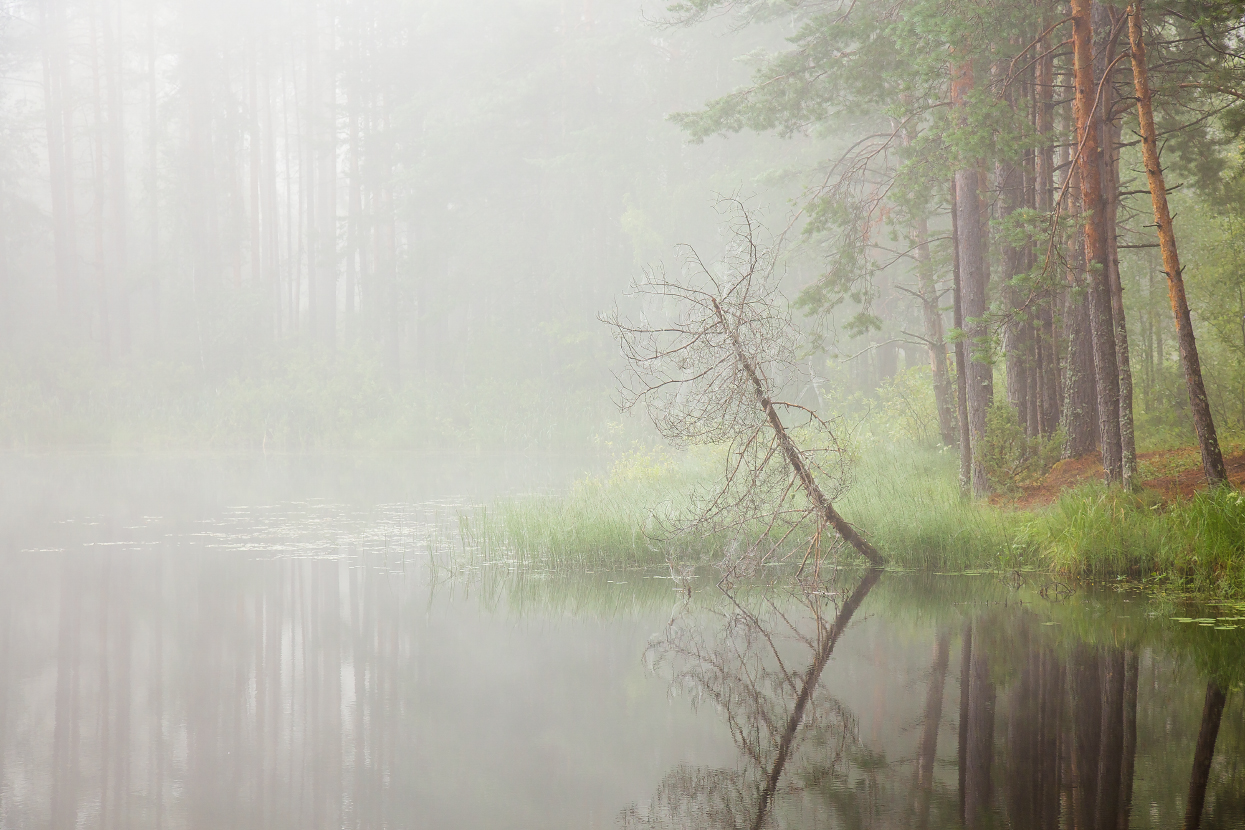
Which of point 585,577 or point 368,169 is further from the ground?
point 368,169

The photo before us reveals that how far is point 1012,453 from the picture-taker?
13492 mm

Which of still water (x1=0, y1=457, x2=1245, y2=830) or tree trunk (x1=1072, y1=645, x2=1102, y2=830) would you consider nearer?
tree trunk (x1=1072, y1=645, x2=1102, y2=830)

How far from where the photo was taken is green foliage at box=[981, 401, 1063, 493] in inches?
522

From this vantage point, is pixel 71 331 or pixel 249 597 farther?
pixel 71 331

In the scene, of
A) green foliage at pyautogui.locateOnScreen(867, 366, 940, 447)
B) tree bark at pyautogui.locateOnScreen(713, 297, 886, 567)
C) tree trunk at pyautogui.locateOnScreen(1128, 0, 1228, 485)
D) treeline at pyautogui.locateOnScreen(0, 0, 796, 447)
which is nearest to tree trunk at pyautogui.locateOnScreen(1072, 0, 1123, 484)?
tree trunk at pyautogui.locateOnScreen(1128, 0, 1228, 485)

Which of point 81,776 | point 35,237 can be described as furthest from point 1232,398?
point 35,237

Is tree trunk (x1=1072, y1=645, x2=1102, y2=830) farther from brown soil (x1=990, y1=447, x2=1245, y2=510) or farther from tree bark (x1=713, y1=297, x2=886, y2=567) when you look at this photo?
brown soil (x1=990, y1=447, x2=1245, y2=510)

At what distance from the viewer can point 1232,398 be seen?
15.8 metres

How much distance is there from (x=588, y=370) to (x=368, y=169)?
11.7 meters

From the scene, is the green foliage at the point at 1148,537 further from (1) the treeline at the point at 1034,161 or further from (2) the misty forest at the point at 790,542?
(1) the treeline at the point at 1034,161

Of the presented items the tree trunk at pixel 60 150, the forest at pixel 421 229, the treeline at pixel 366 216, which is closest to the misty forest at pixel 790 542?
the forest at pixel 421 229

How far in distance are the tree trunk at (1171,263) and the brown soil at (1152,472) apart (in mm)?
571

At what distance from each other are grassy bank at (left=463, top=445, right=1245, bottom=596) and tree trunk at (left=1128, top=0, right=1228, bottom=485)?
2.07 ft

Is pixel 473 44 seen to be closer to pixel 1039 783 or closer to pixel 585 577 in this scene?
pixel 585 577
